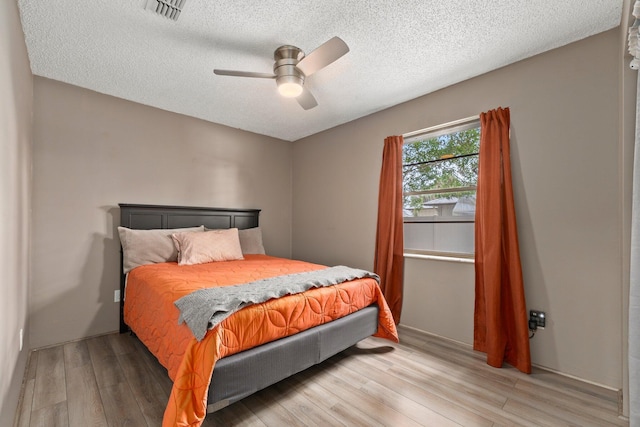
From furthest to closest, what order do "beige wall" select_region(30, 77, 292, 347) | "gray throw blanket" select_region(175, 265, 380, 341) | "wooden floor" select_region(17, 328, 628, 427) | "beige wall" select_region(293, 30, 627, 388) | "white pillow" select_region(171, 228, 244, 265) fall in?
"white pillow" select_region(171, 228, 244, 265)
"beige wall" select_region(30, 77, 292, 347)
"beige wall" select_region(293, 30, 627, 388)
"wooden floor" select_region(17, 328, 628, 427)
"gray throw blanket" select_region(175, 265, 380, 341)

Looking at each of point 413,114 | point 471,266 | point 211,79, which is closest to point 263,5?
point 211,79

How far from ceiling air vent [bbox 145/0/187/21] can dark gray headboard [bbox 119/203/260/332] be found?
1.94 metres

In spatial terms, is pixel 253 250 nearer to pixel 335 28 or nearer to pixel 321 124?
pixel 321 124

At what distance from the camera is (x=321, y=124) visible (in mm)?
3842

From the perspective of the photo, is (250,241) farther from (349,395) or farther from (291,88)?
(349,395)

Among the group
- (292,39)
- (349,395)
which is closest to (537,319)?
(349,395)

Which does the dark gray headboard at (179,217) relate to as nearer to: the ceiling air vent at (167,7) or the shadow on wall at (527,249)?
the ceiling air vent at (167,7)

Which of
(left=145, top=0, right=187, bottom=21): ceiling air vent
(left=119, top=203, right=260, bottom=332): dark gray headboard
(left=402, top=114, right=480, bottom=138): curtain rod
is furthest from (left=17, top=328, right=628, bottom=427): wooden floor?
(left=145, top=0, right=187, bottom=21): ceiling air vent

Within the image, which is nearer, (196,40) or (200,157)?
(196,40)

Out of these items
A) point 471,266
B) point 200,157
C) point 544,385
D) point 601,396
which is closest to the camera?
point 601,396

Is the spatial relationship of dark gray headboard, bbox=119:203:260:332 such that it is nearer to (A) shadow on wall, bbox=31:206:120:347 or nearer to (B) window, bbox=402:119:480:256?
(A) shadow on wall, bbox=31:206:120:347

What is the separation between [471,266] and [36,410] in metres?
3.23

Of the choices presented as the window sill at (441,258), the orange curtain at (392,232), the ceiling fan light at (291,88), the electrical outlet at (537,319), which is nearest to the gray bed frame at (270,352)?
the orange curtain at (392,232)

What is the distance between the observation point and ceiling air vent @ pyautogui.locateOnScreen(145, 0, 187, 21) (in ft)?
5.67
